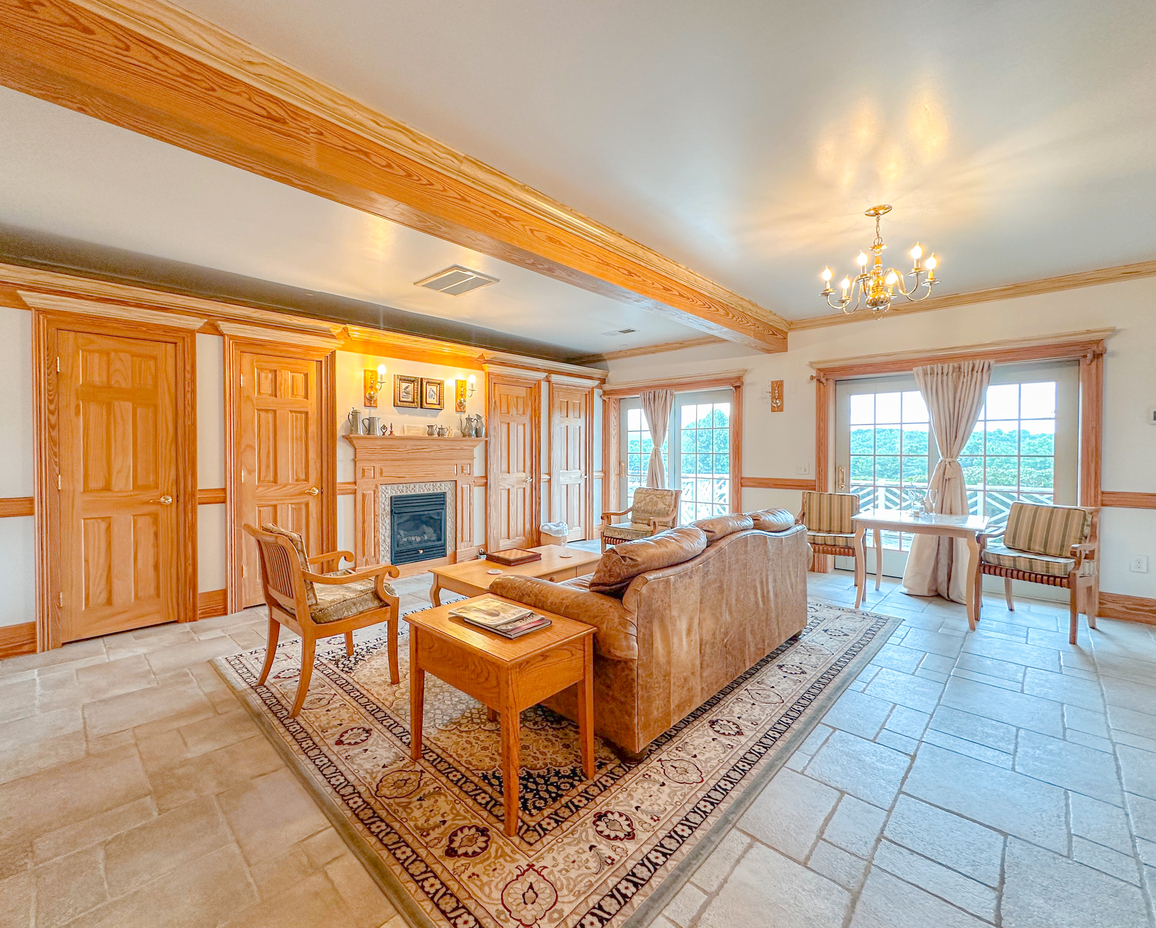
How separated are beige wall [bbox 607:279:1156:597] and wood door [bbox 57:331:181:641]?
545cm

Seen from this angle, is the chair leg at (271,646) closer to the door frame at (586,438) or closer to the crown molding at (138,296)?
the crown molding at (138,296)

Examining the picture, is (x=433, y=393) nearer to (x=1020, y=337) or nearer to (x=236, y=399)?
(x=236, y=399)

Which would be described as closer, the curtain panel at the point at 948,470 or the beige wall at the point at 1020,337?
the beige wall at the point at 1020,337

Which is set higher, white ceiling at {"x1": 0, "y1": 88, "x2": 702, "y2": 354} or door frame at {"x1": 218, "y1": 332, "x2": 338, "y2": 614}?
white ceiling at {"x1": 0, "y1": 88, "x2": 702, "y2": 354}

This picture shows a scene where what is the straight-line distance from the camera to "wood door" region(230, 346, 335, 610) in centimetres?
404

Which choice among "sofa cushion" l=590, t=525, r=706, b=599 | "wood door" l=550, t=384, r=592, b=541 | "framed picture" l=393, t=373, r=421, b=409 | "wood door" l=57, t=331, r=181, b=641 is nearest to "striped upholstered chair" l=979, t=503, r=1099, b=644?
"sofa cushion" l=590, t=525, r=706, b=599

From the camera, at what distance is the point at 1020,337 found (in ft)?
13.5

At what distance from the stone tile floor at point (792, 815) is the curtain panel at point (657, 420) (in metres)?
3.93

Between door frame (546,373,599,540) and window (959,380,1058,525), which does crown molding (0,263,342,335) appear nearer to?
door frame (546,373,599,540)

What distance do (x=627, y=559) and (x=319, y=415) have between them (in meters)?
3.67

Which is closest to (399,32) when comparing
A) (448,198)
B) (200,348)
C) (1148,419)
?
(448,198)

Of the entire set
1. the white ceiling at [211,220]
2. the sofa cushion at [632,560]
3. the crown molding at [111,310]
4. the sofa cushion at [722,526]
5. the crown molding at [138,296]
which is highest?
the white ceiling at [211,220]

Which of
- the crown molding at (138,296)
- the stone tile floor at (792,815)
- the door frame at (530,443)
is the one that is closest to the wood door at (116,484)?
the crown molding at (138,296)

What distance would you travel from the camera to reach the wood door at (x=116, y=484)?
3.35m
